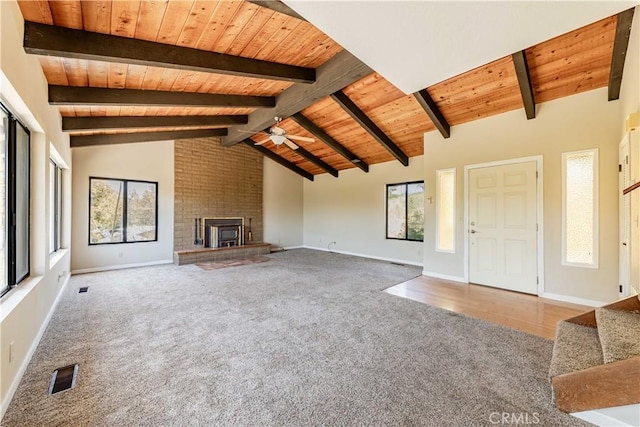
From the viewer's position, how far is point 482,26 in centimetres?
197

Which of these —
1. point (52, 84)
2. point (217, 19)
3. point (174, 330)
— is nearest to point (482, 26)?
point (217, 19)

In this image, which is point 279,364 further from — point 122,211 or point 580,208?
point 122,211

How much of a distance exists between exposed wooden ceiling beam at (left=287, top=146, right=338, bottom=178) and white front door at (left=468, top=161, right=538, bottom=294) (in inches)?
173

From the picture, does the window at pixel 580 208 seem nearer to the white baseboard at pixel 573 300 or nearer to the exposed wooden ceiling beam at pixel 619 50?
the white baseboard at pixel 573 300

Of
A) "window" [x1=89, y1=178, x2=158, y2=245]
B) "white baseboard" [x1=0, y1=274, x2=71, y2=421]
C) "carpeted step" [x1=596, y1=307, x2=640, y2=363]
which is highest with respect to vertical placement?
"window" [x1=89, y1=178, x2=158, y2=245]

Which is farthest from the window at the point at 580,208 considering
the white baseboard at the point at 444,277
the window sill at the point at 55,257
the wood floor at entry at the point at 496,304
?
the window sill at the point at 55,257

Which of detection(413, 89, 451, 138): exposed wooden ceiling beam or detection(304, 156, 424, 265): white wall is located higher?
detection(413, 89, 451, 138): exposed wooden ceiling beam

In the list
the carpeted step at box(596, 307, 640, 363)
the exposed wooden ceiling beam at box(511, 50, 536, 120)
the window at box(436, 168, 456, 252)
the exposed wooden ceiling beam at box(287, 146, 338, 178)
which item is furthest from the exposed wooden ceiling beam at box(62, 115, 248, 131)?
the carpeted step at box(596, 307, 640, 363)

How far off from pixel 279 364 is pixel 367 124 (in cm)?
452

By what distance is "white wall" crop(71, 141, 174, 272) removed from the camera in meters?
5.39

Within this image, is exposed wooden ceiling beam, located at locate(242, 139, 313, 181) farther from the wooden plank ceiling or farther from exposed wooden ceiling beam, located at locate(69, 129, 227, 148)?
the wooden plank ceiling

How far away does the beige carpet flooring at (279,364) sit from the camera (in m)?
1.66

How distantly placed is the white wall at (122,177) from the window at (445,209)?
633cm

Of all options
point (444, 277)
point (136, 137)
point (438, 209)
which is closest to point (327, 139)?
point (438, 209)
